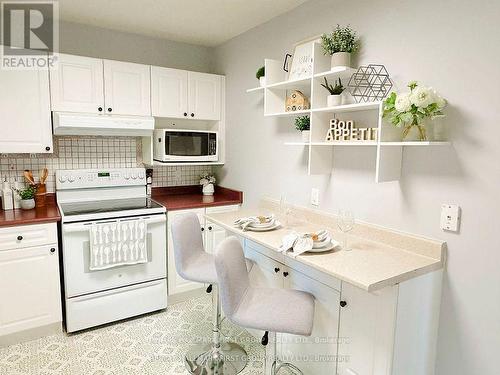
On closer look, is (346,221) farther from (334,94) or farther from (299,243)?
(334,94)

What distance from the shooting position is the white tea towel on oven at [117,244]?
8.28 feet

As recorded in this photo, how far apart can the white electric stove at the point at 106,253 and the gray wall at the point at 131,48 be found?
1.08 meters

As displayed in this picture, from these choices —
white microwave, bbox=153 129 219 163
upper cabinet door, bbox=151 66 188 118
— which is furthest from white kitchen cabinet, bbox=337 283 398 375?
upper cabinet door, bbox=151 66 188 118

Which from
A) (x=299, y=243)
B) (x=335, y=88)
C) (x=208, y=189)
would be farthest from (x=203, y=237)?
(x=335, y=88)

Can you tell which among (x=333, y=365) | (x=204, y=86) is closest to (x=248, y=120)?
(x=204, y=86)

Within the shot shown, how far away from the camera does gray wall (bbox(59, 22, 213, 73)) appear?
298 cm

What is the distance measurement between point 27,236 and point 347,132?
7.49 ft

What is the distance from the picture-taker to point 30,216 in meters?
2.48

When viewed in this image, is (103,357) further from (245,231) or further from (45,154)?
(45,154)

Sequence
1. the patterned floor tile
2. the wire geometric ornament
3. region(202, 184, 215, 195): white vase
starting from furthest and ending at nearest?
region(202, 184, 215, 195): white vase → the patterned floor tile → the wire geometric ornament

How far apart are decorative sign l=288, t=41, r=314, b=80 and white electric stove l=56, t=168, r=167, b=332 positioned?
152 cm

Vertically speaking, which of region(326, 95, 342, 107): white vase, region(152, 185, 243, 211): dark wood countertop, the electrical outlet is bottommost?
region(152, 185, 243, 211): dark wood countertop

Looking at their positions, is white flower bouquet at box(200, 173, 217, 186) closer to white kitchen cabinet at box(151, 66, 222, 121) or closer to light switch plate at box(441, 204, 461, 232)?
white kitchen cabinet at box(151, 66, 222, 121)

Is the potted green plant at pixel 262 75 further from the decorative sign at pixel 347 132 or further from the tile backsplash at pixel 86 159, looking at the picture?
the tile backsplash at pixel 86 159
